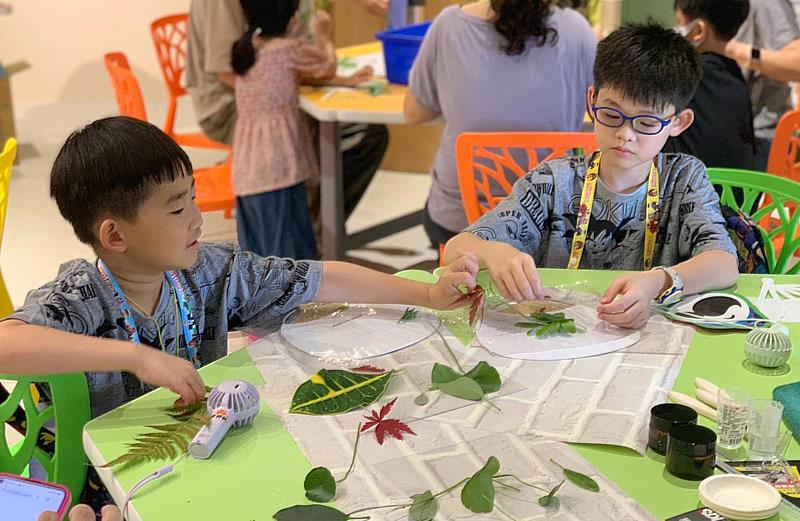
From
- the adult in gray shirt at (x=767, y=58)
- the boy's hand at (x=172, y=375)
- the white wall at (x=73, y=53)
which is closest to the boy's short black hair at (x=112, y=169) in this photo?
the boy's hand at (x=172, y=375)

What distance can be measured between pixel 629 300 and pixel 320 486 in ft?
2.16

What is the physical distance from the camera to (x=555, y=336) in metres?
1.56

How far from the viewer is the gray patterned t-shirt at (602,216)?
191 centimetres

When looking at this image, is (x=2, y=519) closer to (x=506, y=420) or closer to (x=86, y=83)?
(x=506, y=420)

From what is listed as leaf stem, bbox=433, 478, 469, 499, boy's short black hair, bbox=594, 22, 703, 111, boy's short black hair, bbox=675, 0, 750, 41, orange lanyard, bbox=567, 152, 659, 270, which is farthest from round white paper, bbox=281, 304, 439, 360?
boy's short black hair, bbox=675, 0, 750, 41

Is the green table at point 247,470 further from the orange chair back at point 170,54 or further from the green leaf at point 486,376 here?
the orange chair back at point 170,54

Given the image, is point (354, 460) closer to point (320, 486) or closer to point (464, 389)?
point (320, 486)

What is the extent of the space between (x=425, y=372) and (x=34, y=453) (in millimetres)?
616

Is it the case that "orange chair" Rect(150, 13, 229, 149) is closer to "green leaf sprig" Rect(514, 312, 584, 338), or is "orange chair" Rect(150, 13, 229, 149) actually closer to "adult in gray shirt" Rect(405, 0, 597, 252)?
"adult in gray shirt" Rect(405, 0, 597, 252)

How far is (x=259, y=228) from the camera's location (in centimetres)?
344

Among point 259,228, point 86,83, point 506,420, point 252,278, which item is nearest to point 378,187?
point 259,228

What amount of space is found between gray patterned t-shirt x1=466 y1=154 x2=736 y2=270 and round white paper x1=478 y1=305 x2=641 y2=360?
12.3 inches

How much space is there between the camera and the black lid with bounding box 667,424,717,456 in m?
1.17

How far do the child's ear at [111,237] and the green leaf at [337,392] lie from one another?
40 centimetres
